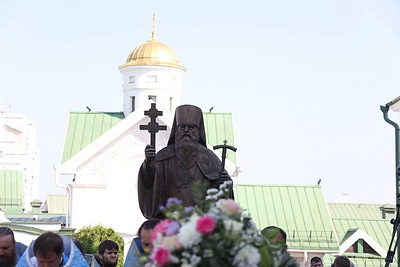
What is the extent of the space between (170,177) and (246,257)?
5.71 meters

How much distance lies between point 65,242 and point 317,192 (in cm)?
5126

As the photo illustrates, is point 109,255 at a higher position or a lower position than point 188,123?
lower

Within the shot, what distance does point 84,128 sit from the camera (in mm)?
62375

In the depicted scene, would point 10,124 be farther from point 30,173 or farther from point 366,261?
point 366,261

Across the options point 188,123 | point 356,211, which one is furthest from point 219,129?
point 188,123

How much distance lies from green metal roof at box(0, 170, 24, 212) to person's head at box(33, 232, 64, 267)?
68517 mm

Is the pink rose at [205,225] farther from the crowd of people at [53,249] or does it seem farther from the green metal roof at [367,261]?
the green metal roof at [367,261]

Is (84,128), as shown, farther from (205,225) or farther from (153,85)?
(205,225)

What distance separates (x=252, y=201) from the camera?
5928cm

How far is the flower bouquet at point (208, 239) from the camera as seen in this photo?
6.56 metres

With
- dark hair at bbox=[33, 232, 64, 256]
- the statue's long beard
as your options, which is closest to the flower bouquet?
dark hair at bbox=[33, 232, 64, 256]

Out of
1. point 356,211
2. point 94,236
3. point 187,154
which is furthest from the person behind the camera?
point 356,211

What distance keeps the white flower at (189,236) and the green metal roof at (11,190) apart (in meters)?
70.9

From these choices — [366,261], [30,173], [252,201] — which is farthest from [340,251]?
[30,173]
